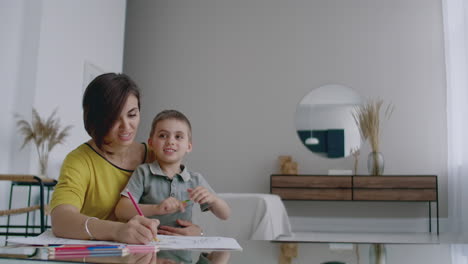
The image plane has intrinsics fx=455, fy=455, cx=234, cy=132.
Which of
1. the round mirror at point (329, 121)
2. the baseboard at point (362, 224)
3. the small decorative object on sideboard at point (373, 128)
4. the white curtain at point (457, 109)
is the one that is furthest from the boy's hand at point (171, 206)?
the round mirror at point (329, 121)

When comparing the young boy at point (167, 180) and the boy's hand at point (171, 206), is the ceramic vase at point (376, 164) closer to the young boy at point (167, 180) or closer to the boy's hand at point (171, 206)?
the young boy at point (167, 180)

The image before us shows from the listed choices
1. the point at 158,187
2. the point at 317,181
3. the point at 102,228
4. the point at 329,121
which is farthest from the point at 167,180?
the point at 329,121

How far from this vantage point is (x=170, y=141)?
3.63 ft

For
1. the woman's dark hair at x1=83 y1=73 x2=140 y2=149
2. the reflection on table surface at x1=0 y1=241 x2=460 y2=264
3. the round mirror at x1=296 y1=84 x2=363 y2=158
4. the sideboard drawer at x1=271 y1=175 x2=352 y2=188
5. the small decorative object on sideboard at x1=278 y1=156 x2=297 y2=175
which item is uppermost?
the round mirror at x1=296 y1=84 x2=363 y2=158

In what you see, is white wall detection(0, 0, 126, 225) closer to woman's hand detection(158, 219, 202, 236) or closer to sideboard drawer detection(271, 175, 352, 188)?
sideboard drawer detection(271, 175, 352, 188)

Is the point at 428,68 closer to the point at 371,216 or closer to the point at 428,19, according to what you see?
the point at 428,19

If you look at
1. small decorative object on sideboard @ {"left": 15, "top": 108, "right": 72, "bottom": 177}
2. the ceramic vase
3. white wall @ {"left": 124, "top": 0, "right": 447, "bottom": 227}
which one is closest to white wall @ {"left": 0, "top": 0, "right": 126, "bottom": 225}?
small decorative object on sideboard @ {"left": 15, "top": 108, "right": 72, "bottom": 177}

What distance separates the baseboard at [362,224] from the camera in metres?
5.23

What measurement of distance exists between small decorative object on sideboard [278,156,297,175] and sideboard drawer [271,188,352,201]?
0.32m

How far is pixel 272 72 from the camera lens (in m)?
5.75

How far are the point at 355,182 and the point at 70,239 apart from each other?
4.49m

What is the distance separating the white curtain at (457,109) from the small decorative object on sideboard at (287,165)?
5.64 feet

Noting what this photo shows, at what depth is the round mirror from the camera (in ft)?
17.9

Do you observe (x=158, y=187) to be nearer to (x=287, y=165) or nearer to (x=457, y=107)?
(x=287, y=165)
